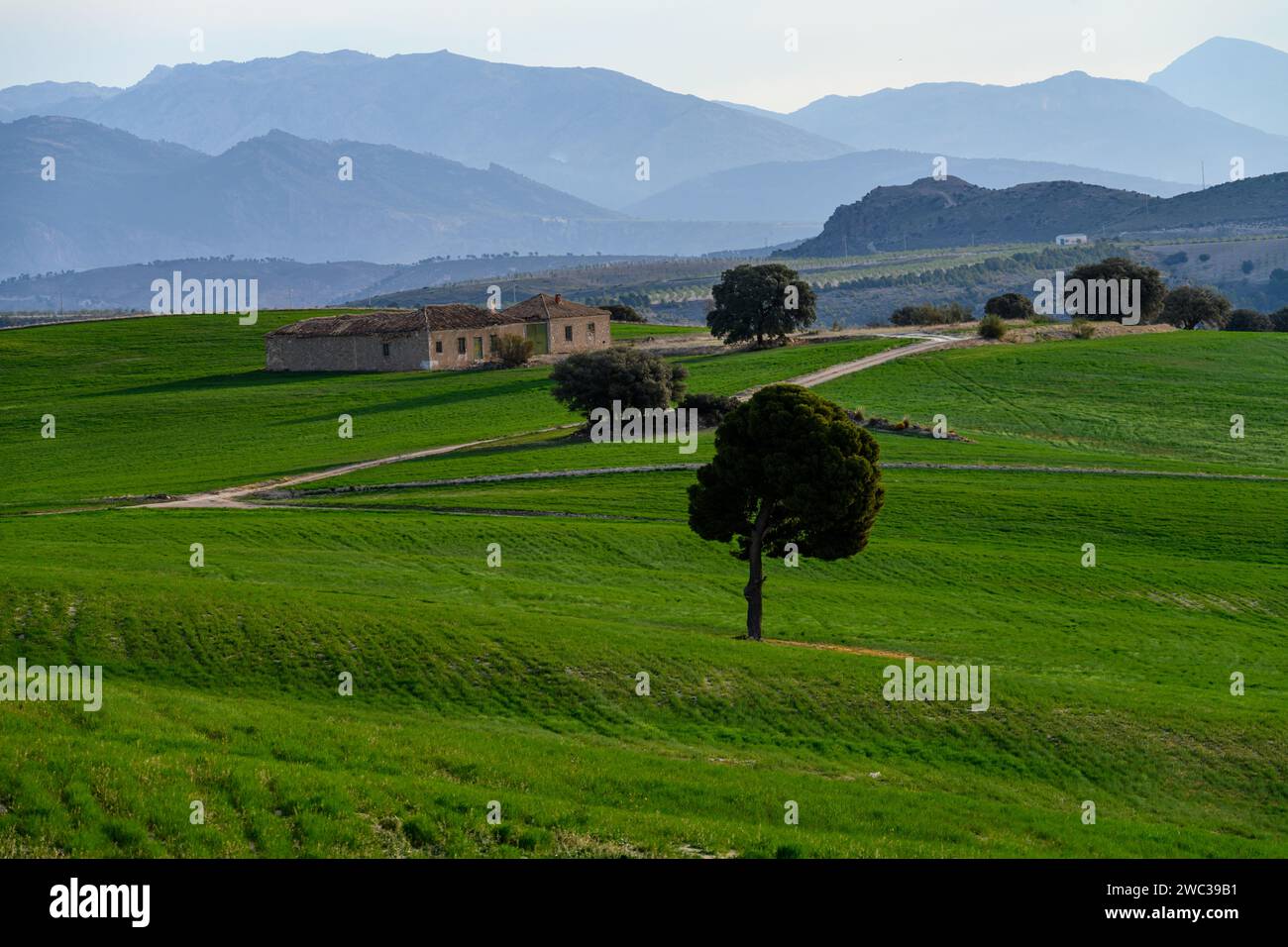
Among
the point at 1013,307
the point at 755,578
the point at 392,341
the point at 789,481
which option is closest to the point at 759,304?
the point at 392,341

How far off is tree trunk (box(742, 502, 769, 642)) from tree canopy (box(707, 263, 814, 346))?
257 feet

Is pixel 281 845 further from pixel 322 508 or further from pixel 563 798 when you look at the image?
pixel 322 508

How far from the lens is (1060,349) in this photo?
350ft

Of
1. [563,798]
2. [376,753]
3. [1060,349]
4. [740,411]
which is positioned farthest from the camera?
[1060,349]

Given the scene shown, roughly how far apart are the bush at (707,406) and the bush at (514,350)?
33.9m

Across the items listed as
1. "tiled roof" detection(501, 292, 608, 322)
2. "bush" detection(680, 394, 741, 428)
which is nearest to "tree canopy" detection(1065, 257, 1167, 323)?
"tiled roof" detection(501, 292, 608, 322)

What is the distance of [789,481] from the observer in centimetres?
3691

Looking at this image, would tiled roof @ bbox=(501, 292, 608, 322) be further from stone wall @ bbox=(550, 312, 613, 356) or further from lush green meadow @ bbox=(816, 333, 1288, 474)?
lush green meadow @ bbox=(816, 333, 1288, 474)

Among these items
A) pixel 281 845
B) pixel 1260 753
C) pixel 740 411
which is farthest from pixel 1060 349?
pixel 281 845

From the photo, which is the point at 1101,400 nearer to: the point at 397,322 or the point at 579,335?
the point at 579,335

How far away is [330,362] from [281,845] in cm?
9785

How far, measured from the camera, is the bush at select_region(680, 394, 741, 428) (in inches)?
3066

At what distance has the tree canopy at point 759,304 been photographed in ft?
380

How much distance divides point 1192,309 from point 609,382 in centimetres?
8200
